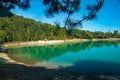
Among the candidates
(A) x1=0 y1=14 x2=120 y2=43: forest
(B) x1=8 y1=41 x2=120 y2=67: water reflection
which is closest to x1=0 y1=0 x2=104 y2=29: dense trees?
(B) x1=8 y1=41 x2=120 y2=67: water reflection

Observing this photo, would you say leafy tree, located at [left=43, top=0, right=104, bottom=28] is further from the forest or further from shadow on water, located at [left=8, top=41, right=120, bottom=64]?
the forest

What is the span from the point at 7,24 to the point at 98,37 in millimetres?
95600

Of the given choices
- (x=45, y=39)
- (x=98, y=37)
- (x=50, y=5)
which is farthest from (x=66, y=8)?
(x=98, y=37)

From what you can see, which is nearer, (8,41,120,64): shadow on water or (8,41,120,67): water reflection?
(8,41,120,67): water reflection

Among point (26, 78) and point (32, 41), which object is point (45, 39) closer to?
point (32, 41)

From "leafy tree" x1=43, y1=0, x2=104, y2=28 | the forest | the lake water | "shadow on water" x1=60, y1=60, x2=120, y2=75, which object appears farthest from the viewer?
the forest

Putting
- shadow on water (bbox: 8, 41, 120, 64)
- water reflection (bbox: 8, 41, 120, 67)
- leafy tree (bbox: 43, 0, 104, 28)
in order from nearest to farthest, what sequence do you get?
leafy tree (bbox: 43, 0, 104, 28) < water reflection (bbox: 8, 41, 120, 67) < shadow on water (bbox: 8, 41, 120, 64)

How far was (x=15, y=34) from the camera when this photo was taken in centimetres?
7894

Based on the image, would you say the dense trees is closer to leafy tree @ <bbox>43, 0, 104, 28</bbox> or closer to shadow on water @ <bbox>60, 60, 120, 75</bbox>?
leafy tree @ <bbox>43, 0, 104, 28</bbox>

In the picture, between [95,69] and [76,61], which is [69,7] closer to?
[95,69]

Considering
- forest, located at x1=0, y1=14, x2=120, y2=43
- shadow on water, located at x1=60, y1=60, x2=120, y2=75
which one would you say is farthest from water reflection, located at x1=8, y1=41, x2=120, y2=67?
forest, located at x1=0, y1=14, x2=120, y2=43

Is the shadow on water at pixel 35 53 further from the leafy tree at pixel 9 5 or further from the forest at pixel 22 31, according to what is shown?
the leafy tree at pixel 9 5

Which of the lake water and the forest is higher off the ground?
the forest

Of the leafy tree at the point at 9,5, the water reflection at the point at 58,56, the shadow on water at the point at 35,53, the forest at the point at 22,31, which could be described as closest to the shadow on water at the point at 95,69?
the water reflection at the point at 58,56
